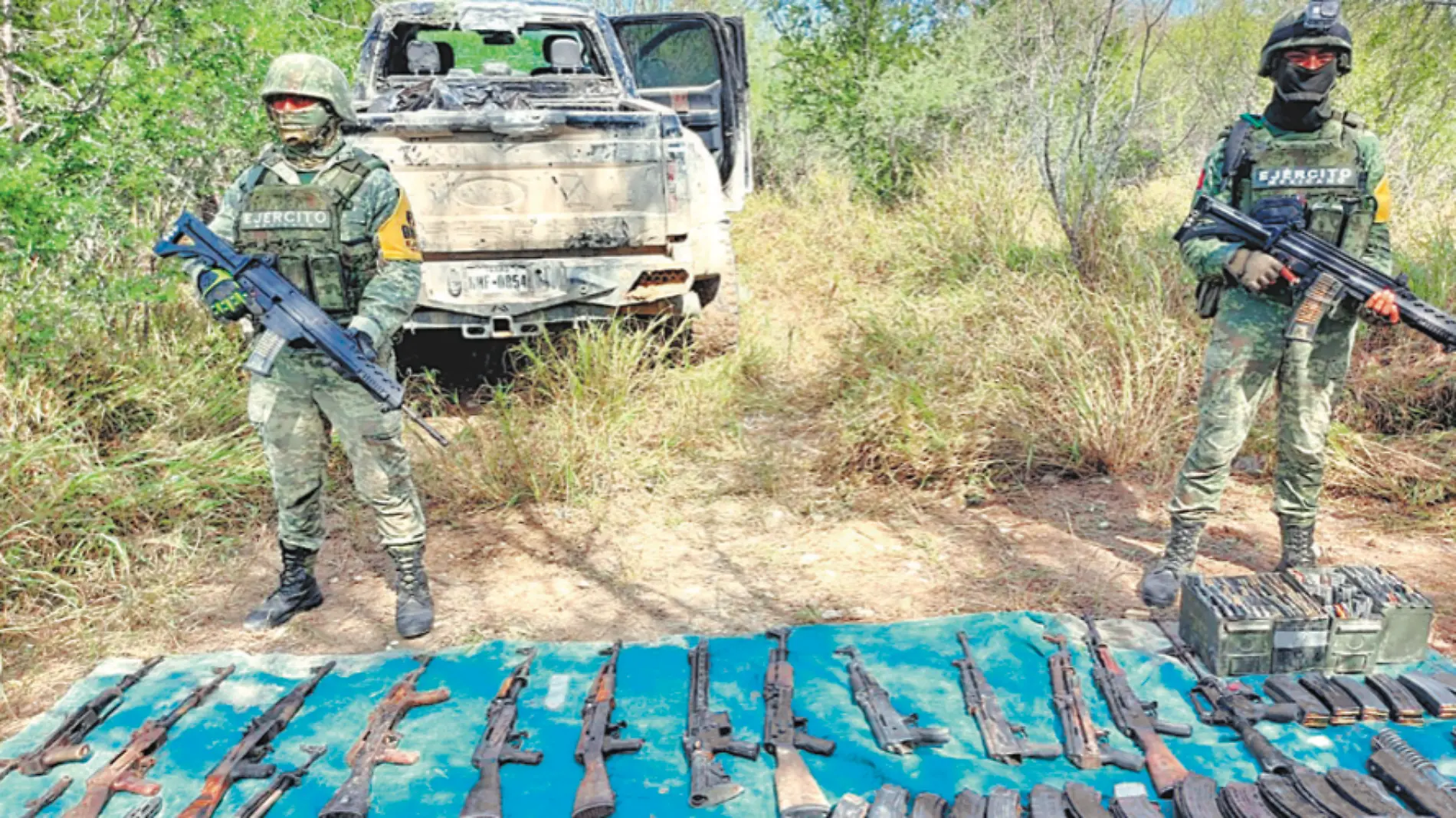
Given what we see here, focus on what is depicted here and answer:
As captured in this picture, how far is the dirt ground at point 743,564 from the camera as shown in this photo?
11.0 feet

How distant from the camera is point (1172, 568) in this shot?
3412mm

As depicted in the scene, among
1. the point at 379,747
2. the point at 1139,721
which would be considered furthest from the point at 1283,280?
the point at 379,747

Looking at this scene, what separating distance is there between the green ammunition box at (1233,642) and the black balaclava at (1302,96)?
1527 millimetres

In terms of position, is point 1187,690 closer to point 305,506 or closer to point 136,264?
point 305,506

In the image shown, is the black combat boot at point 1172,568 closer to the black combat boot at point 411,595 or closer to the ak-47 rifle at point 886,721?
the ak-47 rifle at point 886,721

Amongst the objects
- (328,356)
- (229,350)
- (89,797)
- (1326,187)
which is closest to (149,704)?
(89,797)

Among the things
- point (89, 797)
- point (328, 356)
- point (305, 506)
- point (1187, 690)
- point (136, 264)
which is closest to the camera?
point (89, 797)

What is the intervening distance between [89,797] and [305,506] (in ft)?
3.77

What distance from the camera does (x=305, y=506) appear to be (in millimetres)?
3285

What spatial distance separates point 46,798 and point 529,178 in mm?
3291

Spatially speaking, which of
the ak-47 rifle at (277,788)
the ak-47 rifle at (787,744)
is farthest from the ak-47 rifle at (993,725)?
the ak-47 rifle at (277,788)

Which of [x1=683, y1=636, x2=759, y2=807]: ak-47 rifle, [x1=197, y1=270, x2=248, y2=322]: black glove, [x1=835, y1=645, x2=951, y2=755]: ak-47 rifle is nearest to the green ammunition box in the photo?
[x1=835, y1=645, x2=951, y2=755]: ak-47 rifle

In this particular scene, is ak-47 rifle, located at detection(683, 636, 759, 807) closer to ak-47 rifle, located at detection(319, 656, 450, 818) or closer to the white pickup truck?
ak-47 rifle, located at detection(319, 656, 450, 818)

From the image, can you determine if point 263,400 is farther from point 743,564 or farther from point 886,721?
point 886,721
